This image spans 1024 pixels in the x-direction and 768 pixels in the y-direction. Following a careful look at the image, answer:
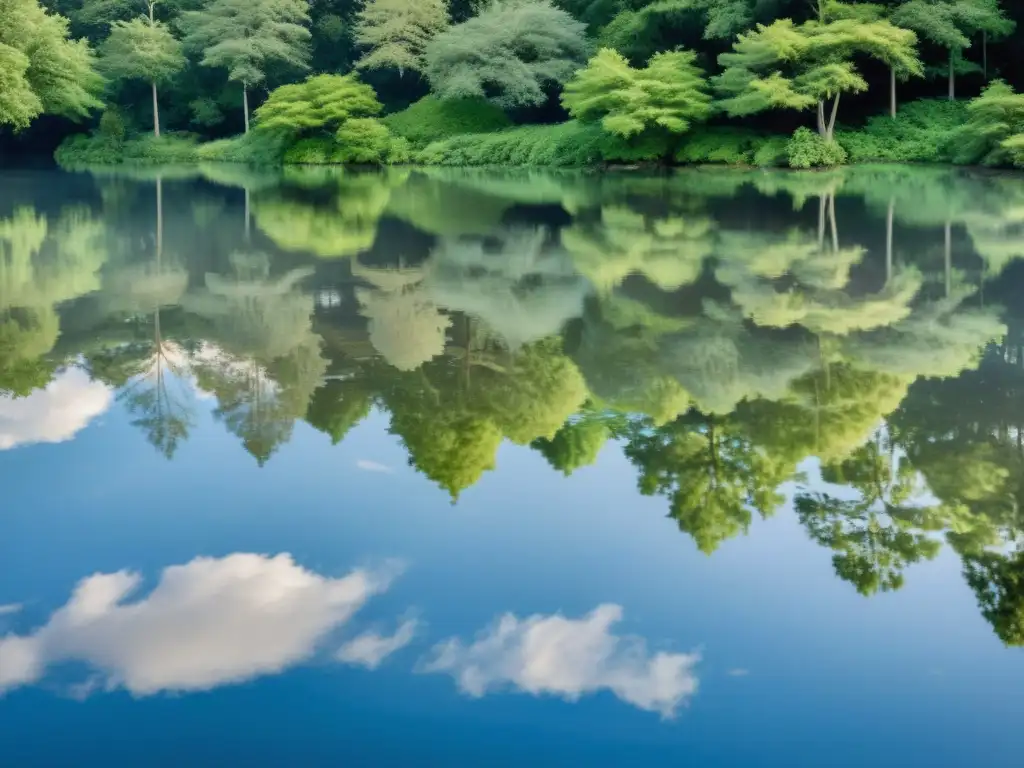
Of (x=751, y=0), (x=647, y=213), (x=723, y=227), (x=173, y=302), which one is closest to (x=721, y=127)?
(x=751, y=0)

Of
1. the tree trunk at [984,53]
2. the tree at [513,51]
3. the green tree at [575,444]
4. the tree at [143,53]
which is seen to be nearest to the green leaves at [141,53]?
the tree at [143,53]

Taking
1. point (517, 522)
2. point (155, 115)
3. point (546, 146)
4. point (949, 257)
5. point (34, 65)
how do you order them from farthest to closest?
point (155, 115) < point (34, 65) < point (546, 146) < point (949, 257) < point (517, 522)

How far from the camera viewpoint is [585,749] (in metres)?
2.36

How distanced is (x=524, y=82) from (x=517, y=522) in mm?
27555

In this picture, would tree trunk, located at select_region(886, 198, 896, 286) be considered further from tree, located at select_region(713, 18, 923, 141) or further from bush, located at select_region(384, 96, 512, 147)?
bush, located at select_region(384, 96, 512, 147)

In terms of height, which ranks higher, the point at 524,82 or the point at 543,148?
the point at 524,82

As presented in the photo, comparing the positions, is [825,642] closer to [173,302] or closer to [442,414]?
[442,414]

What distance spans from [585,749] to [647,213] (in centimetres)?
1222

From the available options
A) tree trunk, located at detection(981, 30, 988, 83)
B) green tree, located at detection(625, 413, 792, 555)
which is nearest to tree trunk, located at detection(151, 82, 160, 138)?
tree trunk, located at detection(981, 30, 988, 83)

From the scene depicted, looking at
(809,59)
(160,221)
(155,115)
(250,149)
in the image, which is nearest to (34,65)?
(250,149)

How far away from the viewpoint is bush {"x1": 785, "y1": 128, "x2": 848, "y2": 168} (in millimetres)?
22688

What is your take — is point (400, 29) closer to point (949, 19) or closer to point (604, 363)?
point (949, 19)

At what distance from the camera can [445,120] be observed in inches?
1286

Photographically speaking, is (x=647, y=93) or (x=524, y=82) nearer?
(x=647, y=93)
